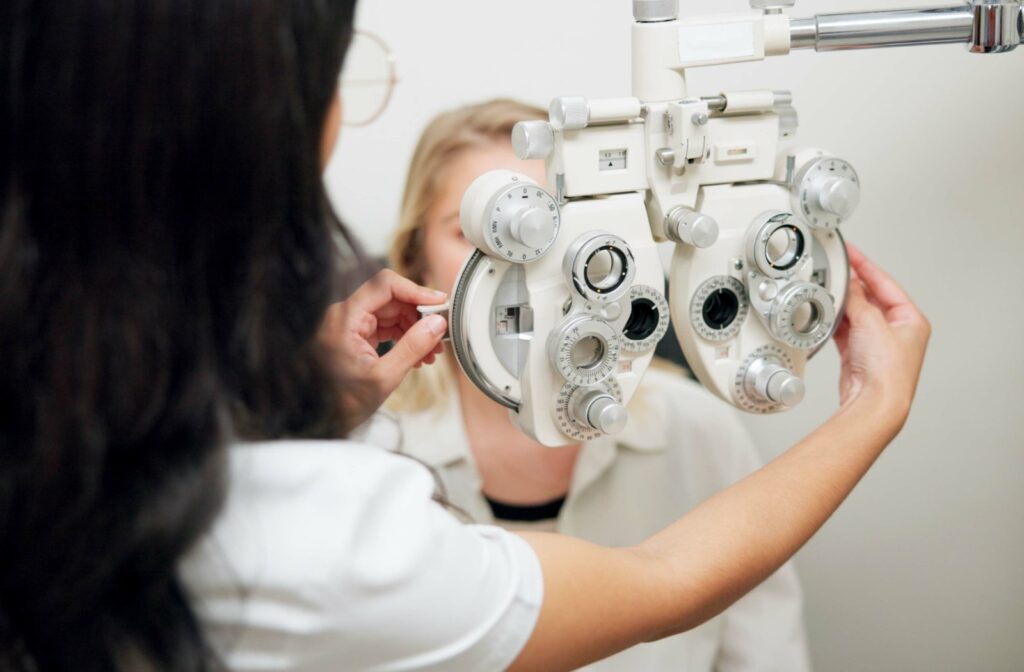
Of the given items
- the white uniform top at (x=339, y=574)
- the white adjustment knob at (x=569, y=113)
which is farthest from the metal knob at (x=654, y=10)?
the white uniform top at (x=339, y=574)

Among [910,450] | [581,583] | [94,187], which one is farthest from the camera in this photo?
[910,450]

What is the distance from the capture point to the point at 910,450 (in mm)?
1396

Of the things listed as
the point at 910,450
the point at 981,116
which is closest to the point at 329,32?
the point at 981,116

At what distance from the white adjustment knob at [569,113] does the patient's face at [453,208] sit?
490mm

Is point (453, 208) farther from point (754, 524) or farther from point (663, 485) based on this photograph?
point (754, 524)

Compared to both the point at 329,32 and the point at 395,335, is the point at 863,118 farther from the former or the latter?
the point at 329,32

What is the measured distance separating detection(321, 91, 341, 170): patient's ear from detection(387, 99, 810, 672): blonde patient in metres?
0.62

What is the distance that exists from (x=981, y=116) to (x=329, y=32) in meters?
1.00

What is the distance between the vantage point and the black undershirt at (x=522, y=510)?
1264 millimetres

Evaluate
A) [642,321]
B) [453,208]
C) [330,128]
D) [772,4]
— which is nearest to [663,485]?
[453,208]

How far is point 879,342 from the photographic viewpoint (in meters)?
0.87

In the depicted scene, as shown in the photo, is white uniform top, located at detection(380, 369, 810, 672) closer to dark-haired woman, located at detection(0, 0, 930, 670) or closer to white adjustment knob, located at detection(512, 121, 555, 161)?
white adjustment knob, located at detection(512, 121, 555, 161)

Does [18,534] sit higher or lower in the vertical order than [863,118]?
lower

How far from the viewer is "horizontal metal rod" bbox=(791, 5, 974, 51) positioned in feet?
2.61
